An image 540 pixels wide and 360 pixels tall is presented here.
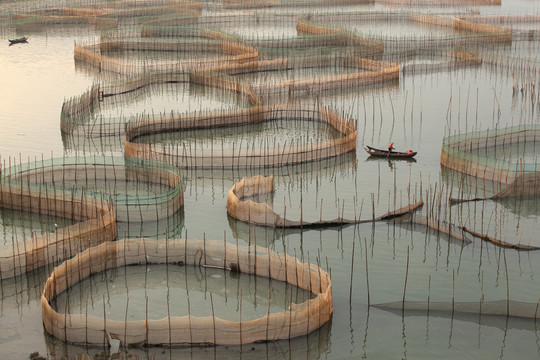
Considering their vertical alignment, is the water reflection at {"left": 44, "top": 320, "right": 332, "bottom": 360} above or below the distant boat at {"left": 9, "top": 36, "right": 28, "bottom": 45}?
below

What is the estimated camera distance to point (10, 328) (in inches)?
566

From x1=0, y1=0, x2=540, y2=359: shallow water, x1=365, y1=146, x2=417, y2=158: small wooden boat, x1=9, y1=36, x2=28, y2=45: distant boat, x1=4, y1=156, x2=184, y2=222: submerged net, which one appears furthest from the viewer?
x1=9, y1=36, x2=28, y2=45: distant boat

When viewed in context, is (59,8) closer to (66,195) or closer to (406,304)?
(66,195)

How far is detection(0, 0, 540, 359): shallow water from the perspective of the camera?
14148 millimetres

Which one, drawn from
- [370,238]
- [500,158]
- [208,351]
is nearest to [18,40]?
[500,158]

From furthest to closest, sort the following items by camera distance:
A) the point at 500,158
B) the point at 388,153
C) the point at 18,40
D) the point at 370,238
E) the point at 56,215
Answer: the point at 18,40, the point at 388,153, the point at 500,158, the point at 56,215, the point at 370,238

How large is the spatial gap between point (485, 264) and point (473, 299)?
1.46 m

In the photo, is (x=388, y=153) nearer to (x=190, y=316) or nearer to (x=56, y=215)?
(x=56, y=215)

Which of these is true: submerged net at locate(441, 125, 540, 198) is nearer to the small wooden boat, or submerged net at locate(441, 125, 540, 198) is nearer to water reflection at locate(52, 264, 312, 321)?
the small wooden boat

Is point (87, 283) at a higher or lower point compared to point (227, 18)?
lower

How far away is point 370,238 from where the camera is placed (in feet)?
59.5

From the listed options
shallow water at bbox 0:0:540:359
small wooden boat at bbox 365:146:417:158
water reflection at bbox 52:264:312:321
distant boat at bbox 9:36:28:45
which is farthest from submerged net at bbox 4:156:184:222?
distant boat at bbox 9:36:28:45

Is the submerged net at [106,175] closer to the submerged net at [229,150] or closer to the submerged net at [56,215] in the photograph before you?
the submerged net at [56,215]

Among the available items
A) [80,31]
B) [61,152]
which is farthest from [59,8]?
[61,152]
